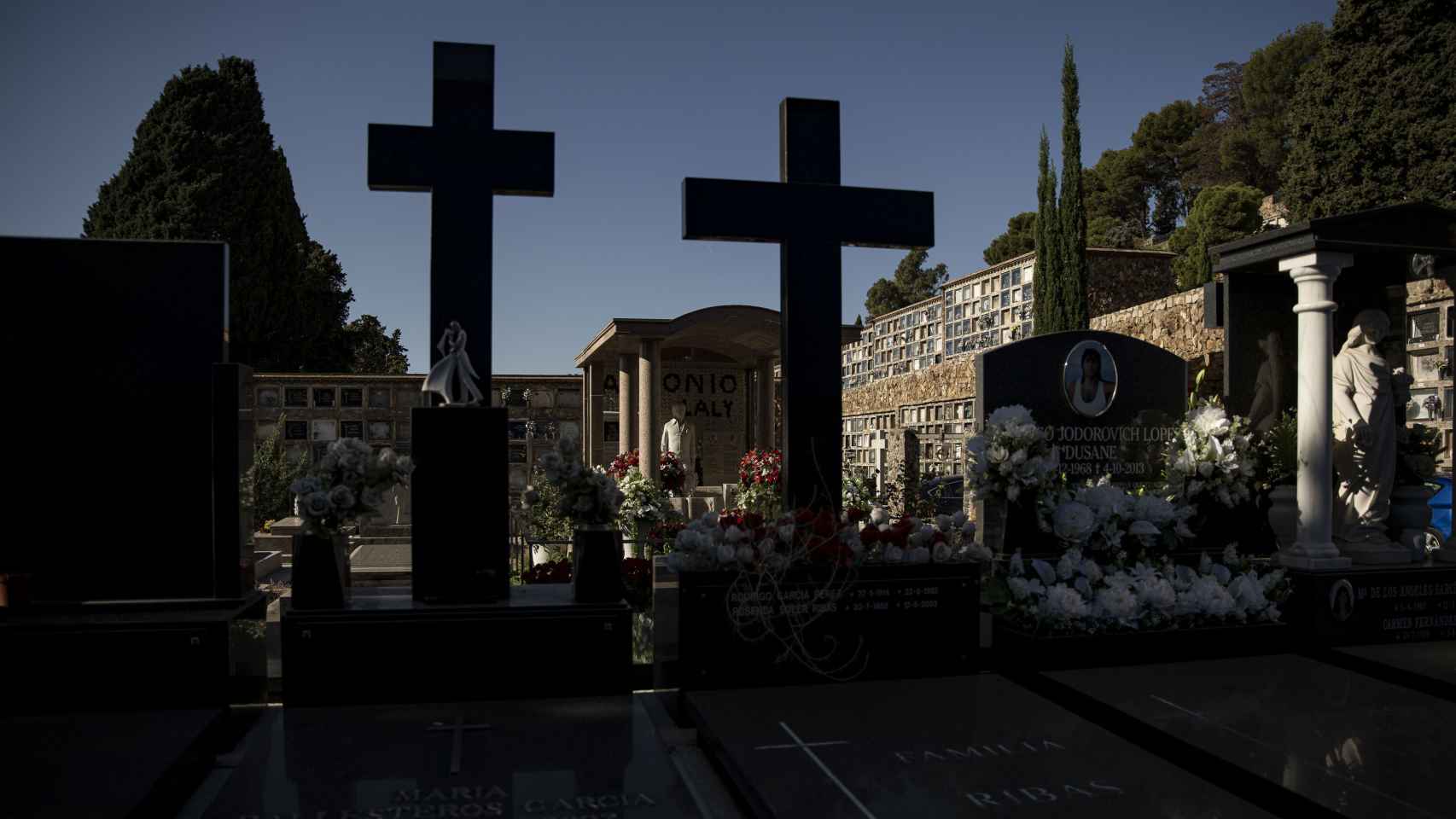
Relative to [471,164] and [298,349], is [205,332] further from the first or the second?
[298,349]

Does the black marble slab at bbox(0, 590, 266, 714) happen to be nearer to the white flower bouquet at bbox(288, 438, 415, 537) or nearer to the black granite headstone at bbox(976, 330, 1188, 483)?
the white flower bouquet at bbox(288, 438, 415, 537)

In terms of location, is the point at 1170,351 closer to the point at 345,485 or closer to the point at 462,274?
the point at 462,274

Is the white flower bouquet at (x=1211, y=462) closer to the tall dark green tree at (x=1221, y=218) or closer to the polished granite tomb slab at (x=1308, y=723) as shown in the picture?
the polished granite tomb slab at (x=1308, y=723)

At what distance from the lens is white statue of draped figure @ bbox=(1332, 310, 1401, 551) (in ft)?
20.8

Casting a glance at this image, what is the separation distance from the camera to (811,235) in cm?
594

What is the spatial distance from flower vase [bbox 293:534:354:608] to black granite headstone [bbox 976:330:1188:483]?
3.90 m

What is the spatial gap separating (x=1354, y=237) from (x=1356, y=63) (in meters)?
20.2

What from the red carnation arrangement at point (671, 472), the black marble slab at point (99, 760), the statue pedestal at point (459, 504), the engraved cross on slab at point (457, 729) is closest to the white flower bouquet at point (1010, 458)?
the statue pedestal at point (459, 504)

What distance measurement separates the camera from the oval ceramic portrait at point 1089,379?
653 centimetres

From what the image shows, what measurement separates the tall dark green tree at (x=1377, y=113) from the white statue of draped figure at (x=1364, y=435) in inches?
669

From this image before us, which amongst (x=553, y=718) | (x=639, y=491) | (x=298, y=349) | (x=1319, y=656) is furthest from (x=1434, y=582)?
(x=298, y=349)

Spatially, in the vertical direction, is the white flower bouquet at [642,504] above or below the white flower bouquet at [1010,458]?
below

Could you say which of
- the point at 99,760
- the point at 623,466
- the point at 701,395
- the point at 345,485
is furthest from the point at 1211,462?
the point at 701,395

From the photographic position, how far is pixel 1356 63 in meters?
22.0
